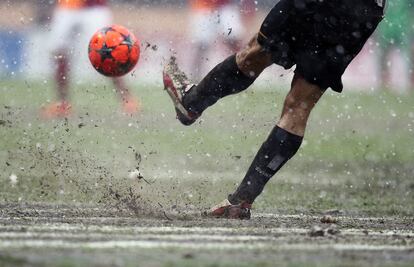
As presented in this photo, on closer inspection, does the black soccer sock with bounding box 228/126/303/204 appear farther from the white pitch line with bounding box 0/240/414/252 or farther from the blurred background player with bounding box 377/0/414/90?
the blurred background player with bounding box 377/0/414/90

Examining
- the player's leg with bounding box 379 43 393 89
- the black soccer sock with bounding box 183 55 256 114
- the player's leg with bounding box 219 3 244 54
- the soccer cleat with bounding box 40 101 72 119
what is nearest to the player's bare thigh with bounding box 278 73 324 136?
the black soccer sock with bounding box 183 55 256 114

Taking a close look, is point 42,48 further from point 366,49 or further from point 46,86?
point 366,49

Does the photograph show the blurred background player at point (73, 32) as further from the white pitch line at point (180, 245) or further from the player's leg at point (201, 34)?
the white pitch line at point (180, 245)

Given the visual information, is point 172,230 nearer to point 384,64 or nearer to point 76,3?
point 76,3

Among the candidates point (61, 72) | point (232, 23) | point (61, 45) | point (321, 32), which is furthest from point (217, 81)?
point (232, 23)

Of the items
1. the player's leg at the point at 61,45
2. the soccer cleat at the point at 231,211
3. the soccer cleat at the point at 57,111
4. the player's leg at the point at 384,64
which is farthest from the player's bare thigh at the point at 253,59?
the player's leg at the point at 384,64

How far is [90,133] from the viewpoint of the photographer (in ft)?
43.8

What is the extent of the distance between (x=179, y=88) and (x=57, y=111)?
524 cm

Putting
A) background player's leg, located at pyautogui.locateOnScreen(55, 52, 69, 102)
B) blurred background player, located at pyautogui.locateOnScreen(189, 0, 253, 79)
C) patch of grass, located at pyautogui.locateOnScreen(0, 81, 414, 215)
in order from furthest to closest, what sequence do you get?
blurred background player, located at pyautogui.locateOnScreen(189, 0, 253, 79) → background player's leg, located at pyautogui.locateOnScreen(55, 52, 69, 102) → patch of grass, located at pyautogui.locateOnScreen(0, 81, 414, 215)

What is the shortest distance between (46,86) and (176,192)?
29.9 feet

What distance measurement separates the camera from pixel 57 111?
43.6 feet

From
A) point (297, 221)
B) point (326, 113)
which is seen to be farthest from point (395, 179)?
point (326, 113)

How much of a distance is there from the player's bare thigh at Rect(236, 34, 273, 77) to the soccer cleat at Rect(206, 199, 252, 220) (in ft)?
2.57

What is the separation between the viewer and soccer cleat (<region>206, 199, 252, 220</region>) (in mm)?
7578
